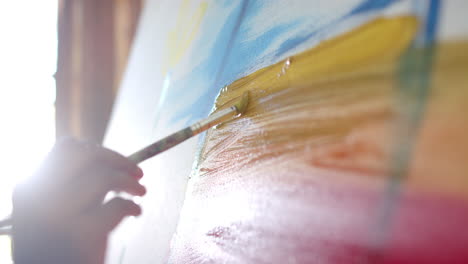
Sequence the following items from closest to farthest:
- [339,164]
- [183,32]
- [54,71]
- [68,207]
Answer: [339,164]
[68,207]
[183,32]
[54,71]

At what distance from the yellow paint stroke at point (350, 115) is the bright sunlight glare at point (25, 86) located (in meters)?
1.60

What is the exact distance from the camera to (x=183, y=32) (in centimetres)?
89

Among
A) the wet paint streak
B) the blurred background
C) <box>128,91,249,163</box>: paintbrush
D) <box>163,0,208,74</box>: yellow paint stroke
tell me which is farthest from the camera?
the blurred background

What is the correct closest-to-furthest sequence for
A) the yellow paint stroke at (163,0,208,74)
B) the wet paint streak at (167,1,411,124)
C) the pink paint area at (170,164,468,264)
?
the pink paint area at (170,164,468,264) → the wet paint streak at (167,1,411,124) → the yellow paint stroke at (163,0,208,74)

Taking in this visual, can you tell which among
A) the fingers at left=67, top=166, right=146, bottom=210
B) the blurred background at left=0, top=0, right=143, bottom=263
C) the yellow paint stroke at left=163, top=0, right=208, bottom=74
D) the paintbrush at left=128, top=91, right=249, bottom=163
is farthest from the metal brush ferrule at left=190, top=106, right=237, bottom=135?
the blurred background at left=0, top=0, right=143, bottom=263

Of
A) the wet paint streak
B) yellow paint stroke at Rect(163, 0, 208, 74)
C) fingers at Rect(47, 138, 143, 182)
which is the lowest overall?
fingers at Rect(47, 138, 143, 182)

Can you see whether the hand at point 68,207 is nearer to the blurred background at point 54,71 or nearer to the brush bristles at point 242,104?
the brush bristles at point 242,104

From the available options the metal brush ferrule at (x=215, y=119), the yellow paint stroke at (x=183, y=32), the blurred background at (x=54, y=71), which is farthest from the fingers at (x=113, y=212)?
the blurred background at (x=54, y=71)

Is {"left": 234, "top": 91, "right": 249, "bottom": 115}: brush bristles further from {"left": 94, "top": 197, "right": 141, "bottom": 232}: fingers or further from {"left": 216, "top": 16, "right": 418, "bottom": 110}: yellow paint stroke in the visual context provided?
{"left": 94, "top": 197, "right": 141, "bottom": 232}: fingers

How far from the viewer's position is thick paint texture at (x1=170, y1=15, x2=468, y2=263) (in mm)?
267

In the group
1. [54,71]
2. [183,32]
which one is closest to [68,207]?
[183,32]

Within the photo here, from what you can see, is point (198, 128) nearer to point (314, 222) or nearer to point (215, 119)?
point (215, 119)

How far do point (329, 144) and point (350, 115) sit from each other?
0.03m

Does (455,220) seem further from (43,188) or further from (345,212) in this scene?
(43,188)
